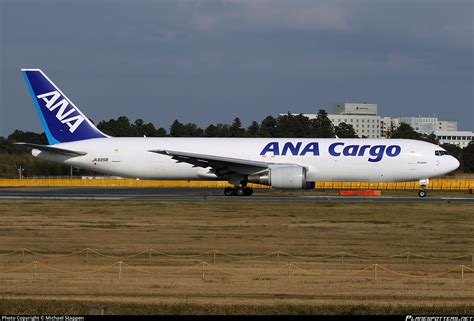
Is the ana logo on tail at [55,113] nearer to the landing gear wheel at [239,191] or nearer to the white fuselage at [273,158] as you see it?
the white fuselage at [273,158]

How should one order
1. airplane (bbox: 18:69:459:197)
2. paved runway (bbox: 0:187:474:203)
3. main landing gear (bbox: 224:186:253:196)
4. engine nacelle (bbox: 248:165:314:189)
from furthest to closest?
1. main landing gear (bbox: 224:186:253:196)
2. airplane (bbox: 18:69:459:197)
3. engine nacelle (bbox: 248:165:314:189)
4. paved runway (bbox: 0:187:474:203)

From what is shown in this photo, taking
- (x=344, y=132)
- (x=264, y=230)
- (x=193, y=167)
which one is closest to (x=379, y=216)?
(x=264, y=230)

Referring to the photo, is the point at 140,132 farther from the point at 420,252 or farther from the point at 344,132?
the point at 420,252

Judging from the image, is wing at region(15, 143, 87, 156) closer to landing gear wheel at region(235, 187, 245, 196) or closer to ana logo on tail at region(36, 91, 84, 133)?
ana logo on tail at region(36, 91, 84, 133)

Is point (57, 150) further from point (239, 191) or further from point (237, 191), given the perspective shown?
point (239, 191)

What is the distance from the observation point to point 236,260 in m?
24.0

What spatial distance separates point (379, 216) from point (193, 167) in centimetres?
1758

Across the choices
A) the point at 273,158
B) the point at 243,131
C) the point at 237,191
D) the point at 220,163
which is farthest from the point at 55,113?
the point at 243,131

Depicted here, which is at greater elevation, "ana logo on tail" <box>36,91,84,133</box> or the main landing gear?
"ana logo on tail" <box>36,91,84,133</box>

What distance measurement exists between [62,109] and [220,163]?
1207 cm

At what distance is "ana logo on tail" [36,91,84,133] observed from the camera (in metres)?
54.0

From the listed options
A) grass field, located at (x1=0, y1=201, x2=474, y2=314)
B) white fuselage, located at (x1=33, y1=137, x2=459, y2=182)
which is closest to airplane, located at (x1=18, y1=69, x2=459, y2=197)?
white fuselage, located at (x1=33, y1=137, x2=459, y2=182)

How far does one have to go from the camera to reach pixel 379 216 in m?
37.4

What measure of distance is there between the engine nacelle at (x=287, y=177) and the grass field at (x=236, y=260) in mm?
6544
